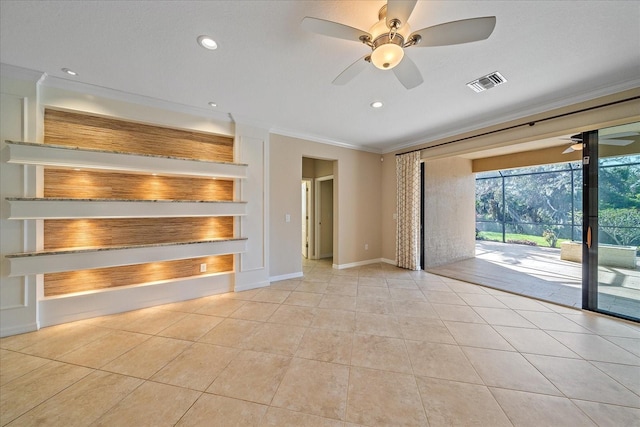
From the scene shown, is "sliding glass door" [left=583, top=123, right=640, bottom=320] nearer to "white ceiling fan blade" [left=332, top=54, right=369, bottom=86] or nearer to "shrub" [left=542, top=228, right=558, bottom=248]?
"white ceiling fan blade" [left=332, top=54, right=369, bottom=86]

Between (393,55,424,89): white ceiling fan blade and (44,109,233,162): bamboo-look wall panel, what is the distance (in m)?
2.83

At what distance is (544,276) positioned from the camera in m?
4.45

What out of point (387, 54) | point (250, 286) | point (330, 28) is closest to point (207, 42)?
point (330, 28)

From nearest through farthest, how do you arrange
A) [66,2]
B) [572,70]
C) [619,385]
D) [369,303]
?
[66,2] < [619,385] < [572,70] < [369,303]

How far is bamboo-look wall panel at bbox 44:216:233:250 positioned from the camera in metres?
2.68

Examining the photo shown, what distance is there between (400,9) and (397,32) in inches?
8.7

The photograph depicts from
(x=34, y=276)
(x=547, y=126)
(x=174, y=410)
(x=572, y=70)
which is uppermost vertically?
(x=572, y=70)

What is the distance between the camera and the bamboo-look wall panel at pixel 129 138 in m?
2.71

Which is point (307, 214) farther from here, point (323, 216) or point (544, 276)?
point (544, 276)

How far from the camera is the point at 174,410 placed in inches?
58.7

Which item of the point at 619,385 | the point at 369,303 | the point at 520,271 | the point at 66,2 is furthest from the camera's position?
the point at 520,271

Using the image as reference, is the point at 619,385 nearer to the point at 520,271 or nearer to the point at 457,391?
the point at 457,391

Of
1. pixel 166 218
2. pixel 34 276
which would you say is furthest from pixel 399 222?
pixel 34 276

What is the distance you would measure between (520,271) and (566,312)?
2236 mm
